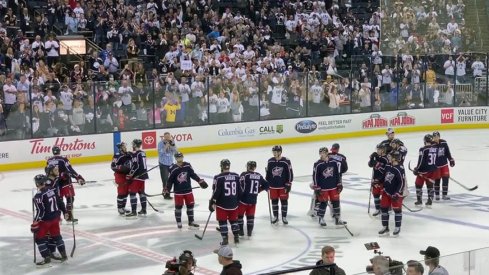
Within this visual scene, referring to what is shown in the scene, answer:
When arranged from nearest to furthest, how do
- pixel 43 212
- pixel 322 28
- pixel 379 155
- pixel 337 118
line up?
pixel 43 212 < pixel 379 155 < pixel 337 118 < pixel 322 28

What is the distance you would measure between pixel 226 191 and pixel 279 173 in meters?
1.77

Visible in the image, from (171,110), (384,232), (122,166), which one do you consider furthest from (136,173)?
(171,110)

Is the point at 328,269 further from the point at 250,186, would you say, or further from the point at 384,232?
the point at 384,232

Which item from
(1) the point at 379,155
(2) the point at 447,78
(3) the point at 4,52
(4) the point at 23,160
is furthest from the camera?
(2) the point at 447,78

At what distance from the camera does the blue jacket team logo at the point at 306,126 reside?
87.5ft

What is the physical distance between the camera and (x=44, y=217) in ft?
41.9

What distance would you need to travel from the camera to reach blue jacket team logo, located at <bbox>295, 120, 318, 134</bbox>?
26681 mm

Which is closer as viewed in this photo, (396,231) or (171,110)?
(396,231)

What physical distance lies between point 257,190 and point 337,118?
43.8ft

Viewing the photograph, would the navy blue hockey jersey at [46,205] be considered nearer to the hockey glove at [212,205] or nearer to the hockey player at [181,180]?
the hockey glove at [212,205]

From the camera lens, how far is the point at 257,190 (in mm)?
14406

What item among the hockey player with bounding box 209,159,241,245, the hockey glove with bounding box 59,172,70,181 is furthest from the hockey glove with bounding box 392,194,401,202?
the hockey glove with bounding box 59,172,70,181

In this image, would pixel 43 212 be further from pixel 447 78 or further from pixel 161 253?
pixel 447 78

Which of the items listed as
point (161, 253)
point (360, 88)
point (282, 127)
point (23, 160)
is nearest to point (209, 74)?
point (282, 127)
